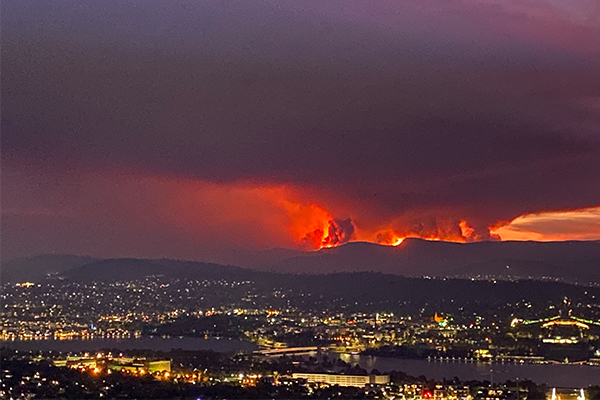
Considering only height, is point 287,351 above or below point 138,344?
below

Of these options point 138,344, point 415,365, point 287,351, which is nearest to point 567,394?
point 415,365

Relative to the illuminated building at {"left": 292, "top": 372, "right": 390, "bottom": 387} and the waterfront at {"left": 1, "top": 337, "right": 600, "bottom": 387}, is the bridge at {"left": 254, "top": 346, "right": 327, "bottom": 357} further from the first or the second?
the illuminated building at {"left": 292, "top": 372, "right": 390, "bottom": 387}

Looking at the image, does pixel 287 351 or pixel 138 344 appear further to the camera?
pixel 138 344

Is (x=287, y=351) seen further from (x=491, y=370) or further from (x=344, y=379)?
(x=344, y=379)

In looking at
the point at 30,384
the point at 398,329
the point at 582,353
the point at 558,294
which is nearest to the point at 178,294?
the point at 398,329

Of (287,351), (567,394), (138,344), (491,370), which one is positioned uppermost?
(138,344)

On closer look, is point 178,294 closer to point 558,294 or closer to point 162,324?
point 162,324

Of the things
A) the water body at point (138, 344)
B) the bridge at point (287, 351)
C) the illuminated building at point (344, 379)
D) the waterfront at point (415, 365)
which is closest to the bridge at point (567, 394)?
the waterfront at point (415, 365)

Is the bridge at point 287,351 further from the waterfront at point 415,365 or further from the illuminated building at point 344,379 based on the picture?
the illuminated building at point 344,379
